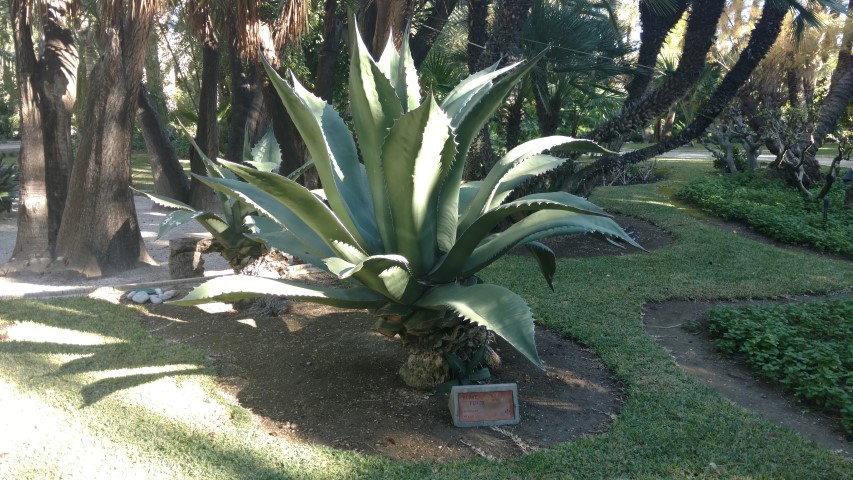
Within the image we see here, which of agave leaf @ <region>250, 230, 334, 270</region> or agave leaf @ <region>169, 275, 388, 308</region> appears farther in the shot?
agave leaf @ <region>250, 230, 334, 270</region>

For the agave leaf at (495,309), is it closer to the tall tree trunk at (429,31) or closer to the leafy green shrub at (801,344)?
the leafy green shrub at (801,344)

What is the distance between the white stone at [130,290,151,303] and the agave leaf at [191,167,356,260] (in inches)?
115

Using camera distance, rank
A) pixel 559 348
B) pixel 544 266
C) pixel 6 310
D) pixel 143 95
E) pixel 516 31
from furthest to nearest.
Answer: pixel 143 95 < pixel 516 31 < pixel 6 310 < pixel 559 348 < pixel 544 266

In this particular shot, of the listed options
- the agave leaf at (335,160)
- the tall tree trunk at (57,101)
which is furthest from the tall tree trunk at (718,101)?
the tall tree trunk at (57,101)

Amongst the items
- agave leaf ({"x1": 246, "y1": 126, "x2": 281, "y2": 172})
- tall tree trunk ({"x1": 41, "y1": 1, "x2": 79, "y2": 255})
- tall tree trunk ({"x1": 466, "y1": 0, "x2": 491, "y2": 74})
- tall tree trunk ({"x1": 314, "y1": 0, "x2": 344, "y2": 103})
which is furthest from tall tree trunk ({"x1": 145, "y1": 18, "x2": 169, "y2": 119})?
agave leaf ({"x1": 246, "y1": 126, "x2": 281, "y2": 172})

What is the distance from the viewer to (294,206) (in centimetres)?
363

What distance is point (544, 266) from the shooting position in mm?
4215

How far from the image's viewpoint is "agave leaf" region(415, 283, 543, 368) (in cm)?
295

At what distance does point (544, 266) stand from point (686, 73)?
5.82 m

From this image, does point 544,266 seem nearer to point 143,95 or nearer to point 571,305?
point 571,305

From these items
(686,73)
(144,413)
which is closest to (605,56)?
(686,73)

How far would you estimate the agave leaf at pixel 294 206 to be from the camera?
3.51 m

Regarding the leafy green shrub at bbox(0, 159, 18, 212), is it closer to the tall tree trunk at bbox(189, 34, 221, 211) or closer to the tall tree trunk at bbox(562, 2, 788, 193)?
A: the tall tree trunk at bbox(189, 34, 221, 211)

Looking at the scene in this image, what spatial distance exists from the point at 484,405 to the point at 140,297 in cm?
394
